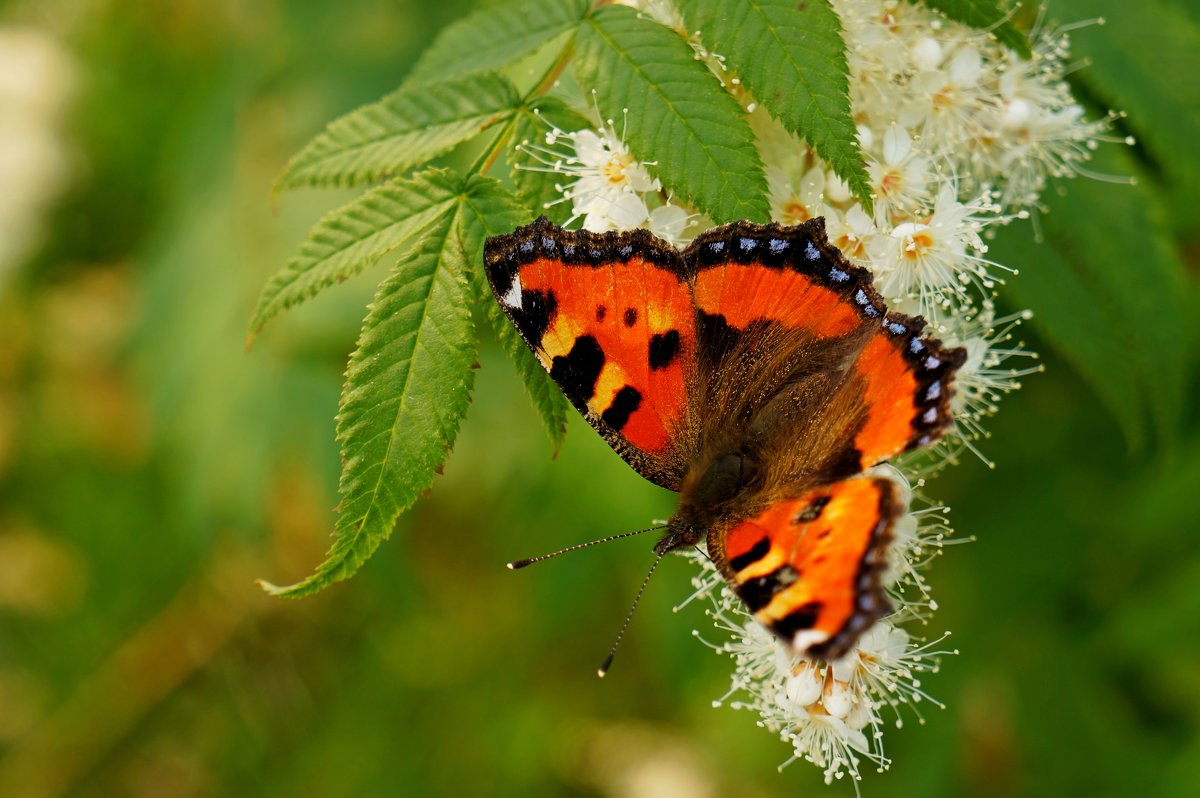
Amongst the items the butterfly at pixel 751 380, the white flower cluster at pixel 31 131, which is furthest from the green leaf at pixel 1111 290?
the white flower cluster at pixel 31 131

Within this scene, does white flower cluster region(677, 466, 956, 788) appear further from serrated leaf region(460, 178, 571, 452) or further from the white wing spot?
the white wing spot

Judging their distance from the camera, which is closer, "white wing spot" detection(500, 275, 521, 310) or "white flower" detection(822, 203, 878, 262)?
"white wing spot" detection(500, 275, 521, 310)

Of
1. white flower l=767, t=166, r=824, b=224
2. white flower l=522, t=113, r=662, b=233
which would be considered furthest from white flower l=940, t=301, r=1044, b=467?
white flower l=522, t=113, r=662, b=233

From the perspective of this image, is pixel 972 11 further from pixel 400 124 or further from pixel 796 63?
pixel 400 124

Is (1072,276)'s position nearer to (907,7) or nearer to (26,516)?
(907,7)

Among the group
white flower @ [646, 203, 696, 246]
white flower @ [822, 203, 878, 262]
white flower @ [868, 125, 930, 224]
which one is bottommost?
white flower @ [646, 203, 696, 246]

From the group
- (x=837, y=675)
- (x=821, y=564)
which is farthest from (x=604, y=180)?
(x=837, y=675)

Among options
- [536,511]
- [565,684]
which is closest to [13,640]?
[565,684]
